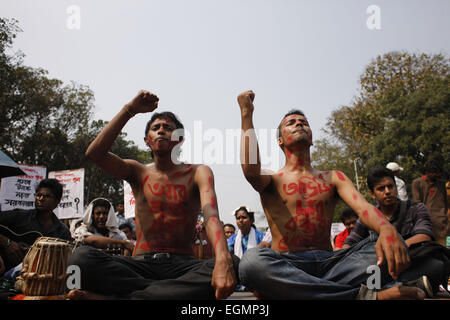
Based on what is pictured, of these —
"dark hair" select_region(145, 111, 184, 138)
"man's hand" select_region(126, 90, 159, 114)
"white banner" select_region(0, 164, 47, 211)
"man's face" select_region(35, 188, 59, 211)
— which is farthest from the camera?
"white banner" select_region(0, 164, 47, 211)

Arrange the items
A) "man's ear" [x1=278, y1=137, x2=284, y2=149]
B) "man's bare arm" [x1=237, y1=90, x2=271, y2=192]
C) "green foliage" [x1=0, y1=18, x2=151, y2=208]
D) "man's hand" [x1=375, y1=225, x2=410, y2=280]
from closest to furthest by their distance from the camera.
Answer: "man's hand" [x1=375, y1=225, x2=410, y2=280]
"man's bare arm" [x1=237, y1=90, x2=271, y2=192]
"man's ear" [x1=278, y1=137, x2=284, y2=149]
"green foliage" [x1=0, y1=18, x2=151, y2=208]

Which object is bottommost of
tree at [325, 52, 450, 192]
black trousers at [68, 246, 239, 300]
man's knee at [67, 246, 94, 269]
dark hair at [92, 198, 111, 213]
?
black trousers at [68, 246, 239, 300]

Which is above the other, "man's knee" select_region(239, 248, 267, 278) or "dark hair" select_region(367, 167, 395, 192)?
"dark hair" select_region(367, 167, 395, 192)

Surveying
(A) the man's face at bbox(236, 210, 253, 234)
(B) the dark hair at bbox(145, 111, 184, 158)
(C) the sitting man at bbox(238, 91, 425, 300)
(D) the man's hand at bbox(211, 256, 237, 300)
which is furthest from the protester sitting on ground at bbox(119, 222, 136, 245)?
(D) the man's hand at bbox(211, 256, 237, 300)

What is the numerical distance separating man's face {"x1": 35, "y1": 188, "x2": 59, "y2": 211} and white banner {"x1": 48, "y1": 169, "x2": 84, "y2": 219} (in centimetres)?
496

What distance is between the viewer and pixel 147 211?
3486 millimetres

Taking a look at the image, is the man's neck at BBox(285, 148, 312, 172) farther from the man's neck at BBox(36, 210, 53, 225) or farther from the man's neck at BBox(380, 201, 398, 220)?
the man's neck at BBox(36, 210, 53, 225)

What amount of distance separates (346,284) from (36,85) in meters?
19.7

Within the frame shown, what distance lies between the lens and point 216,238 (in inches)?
111

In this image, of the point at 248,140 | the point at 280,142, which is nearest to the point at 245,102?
the point at 248,140

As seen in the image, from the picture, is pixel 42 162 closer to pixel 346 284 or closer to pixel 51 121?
pixel 51 121

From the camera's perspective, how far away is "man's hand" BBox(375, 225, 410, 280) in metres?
2.67

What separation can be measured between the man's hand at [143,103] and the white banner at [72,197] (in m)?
7.23
